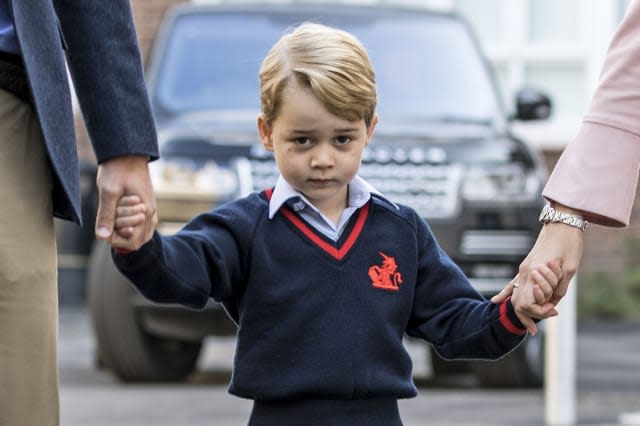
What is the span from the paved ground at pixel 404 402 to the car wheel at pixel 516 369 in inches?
2.6

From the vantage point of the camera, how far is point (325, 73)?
3.08 m

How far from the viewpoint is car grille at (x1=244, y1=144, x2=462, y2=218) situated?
7727 millimetres

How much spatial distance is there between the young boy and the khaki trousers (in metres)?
0.30

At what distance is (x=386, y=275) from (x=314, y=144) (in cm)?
29

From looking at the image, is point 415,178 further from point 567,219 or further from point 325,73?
point 325,73

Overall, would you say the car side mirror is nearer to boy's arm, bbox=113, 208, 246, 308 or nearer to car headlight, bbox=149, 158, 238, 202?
car headlight, bbox=149, 158, 238, 202

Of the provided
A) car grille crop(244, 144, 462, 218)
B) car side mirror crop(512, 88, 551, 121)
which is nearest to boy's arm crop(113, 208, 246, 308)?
car grille crop(244, 144, 462, 218)

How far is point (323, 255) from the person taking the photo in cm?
311

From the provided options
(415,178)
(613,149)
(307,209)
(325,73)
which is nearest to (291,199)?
(307,209)

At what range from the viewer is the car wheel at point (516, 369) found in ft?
27.1

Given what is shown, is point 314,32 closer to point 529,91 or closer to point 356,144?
point 356,144

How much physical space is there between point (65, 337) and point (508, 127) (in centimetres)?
453

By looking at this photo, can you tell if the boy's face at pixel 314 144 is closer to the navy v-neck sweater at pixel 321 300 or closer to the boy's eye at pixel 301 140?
the boy's eye at pixel 301 140


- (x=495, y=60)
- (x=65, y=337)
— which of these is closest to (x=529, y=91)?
(x=65, y=337)
